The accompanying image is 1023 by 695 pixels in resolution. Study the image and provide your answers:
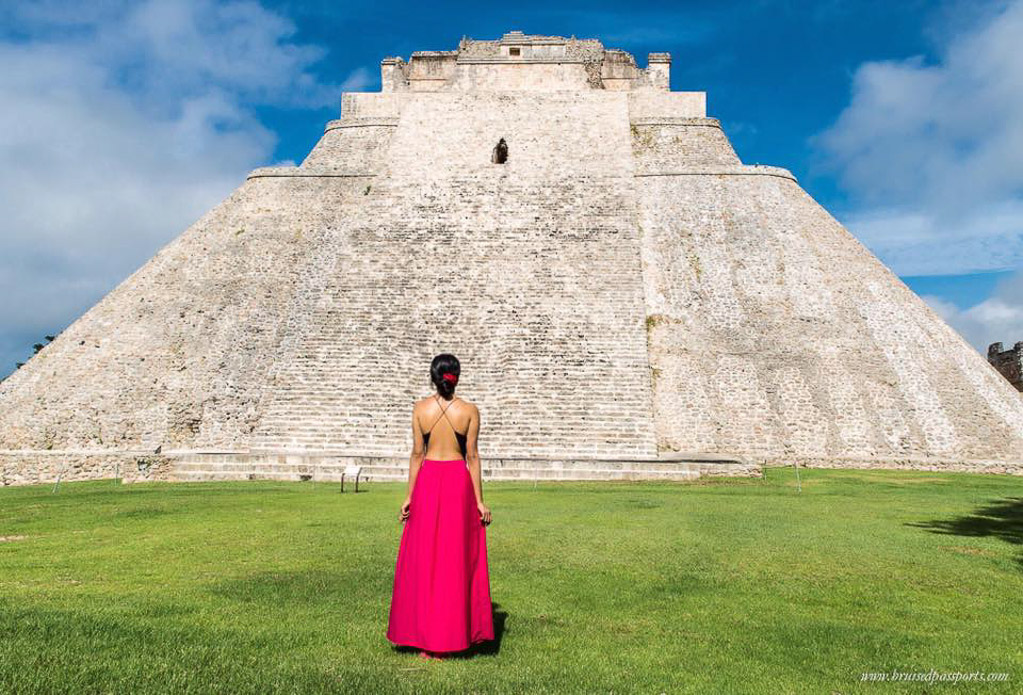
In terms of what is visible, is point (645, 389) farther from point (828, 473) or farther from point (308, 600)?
point (308, 600)

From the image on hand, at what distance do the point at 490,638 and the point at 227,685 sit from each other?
4.20 feet

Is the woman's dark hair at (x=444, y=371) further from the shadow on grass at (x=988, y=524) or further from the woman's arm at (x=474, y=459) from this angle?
the shadow on grass at (x=988, y=524)

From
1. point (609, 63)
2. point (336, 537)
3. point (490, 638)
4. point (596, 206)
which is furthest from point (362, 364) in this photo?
point (609, 63)

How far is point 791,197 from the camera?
23.0 meters

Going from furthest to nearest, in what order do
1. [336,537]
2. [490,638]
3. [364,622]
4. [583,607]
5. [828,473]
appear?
[828,473], [336,537], [583,607], [364,622], [490,638]

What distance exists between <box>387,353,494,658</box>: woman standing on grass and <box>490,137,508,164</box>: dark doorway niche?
2190cm

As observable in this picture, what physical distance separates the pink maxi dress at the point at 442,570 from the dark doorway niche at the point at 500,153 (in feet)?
72.5

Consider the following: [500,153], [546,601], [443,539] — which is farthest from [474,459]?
[500,153]

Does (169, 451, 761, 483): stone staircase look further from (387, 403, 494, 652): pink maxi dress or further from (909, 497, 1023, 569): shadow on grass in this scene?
(387, 403, 494, 652): pink maxi dress

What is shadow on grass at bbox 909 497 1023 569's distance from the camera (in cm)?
776

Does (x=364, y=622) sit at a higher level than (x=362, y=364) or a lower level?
lower

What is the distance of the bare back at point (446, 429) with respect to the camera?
4062 mm

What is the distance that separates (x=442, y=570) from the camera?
12.5ft

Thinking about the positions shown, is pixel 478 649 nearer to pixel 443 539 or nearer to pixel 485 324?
pixel 443 539
